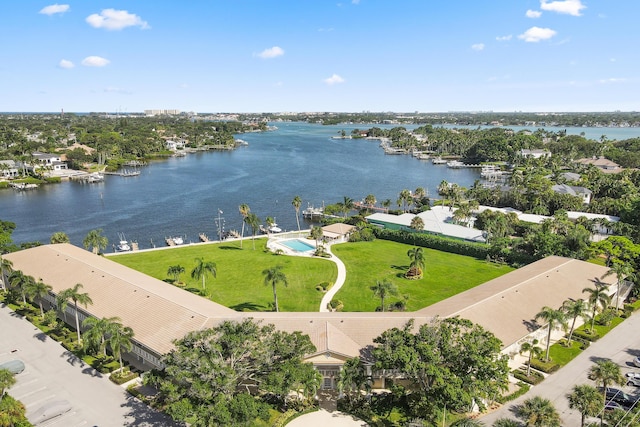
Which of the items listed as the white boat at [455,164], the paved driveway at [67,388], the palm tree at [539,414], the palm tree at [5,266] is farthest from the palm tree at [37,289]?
the white boat at [455,164]

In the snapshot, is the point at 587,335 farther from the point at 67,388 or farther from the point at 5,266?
the point at 5,266

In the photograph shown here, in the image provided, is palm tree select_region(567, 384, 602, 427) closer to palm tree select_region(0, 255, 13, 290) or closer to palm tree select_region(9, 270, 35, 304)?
palm tree select_region(9, 270, 35, 304)

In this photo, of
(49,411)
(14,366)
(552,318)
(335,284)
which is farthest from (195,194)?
(552,318)

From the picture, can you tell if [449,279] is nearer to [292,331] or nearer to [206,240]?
[292,331]

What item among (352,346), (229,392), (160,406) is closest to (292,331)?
(352,346)

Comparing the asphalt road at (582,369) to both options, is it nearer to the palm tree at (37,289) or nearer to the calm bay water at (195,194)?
the palm tree at (37,289)

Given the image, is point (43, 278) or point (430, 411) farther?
point (43, 278)
